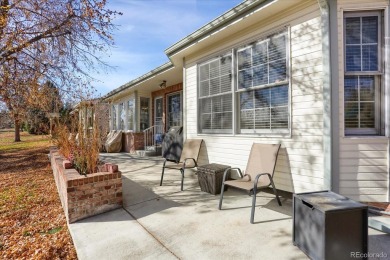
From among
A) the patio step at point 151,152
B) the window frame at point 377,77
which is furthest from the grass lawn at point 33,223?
the window frame at point 377,77

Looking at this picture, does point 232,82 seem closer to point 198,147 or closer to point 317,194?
point 198,147

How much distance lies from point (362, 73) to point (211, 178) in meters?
2.74

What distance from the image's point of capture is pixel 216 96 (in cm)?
530

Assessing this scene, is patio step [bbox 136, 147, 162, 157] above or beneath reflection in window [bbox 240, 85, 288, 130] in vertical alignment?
Result: beneath

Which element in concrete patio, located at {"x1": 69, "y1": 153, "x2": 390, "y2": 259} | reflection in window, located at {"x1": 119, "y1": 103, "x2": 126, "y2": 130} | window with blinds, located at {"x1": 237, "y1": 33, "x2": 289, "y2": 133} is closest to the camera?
concrete patio, located at {"x1": 69, "y1": 153, "x2": 390, "y2": 259}

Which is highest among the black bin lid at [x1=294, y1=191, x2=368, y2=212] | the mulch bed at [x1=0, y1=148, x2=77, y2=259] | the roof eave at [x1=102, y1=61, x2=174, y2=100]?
the roof eave at [x1=102, y1=61, x2=174, y2=100]

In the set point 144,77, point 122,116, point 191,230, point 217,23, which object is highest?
point 217,23

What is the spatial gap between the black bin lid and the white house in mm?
1005

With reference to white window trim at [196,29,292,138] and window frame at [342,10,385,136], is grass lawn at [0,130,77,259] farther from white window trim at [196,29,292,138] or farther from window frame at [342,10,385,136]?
window frame at [342,10,385,136]

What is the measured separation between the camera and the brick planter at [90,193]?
310cm

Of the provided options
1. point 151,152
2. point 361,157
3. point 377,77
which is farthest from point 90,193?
point 151,152

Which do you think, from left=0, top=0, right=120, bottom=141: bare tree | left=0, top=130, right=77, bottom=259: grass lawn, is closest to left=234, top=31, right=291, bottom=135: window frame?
left=0, top=130, right=77, bottom=259: grass lawn

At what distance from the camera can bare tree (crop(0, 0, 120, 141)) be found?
675cm

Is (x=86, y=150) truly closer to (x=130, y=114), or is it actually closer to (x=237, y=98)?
(x=237, y=98)
